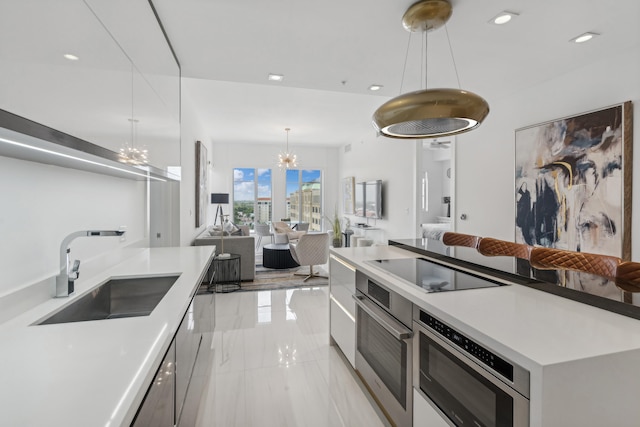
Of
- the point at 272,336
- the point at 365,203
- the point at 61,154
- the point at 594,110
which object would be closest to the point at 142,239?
the point at 272,336

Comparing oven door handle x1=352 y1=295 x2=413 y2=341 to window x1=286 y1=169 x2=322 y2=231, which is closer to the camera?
oven door handle x1=352 y1=295 x2=413 y2=341

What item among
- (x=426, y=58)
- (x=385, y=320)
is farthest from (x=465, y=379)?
(x=426, y=58)

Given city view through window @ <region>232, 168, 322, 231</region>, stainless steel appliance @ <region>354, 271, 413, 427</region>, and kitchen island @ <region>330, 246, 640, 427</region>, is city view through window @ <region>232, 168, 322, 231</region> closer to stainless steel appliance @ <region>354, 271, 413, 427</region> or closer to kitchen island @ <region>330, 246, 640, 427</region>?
stainless steel appliance @ <region>354, 271, 413, 427</region>

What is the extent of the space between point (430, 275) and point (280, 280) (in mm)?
3624

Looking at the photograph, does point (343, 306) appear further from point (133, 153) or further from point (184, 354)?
point (133, 153)

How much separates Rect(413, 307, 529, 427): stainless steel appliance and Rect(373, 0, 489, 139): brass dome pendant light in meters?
0.98

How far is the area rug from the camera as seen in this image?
186 inches

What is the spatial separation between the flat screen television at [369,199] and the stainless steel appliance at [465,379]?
515cm

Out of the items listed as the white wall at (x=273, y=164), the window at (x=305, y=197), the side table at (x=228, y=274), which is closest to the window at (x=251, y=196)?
the white wall at (x=273, y=164)

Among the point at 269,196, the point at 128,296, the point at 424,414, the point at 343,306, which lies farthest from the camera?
the point at 269,196

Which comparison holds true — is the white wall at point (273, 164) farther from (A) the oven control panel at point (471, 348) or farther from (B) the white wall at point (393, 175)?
(A) the oven control panel at point (471, 348)

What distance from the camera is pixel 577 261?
2018 mm

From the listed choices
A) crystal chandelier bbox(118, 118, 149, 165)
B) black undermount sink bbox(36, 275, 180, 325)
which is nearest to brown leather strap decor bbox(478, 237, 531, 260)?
black undermount sink bbox(36, 275, 180, 325)

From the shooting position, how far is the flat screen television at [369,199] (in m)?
6.48
